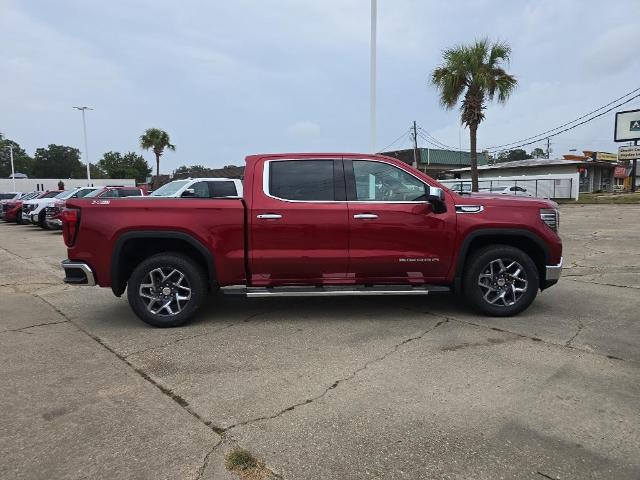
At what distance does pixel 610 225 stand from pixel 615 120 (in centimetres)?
3311

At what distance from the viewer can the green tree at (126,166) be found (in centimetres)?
10762

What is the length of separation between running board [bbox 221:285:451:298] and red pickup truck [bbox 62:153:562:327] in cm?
2

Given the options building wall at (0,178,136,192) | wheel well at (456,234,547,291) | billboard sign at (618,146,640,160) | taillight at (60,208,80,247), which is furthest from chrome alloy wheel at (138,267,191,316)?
building wall at (0,178,136,192)

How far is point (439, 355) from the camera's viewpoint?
14.6ft

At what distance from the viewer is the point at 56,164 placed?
374 ft

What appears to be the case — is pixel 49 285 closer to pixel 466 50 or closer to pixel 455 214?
pixel 455 214

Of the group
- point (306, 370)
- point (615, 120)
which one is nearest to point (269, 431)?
point (306, 370)

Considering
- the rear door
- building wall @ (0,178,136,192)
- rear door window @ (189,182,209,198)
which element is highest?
building wall @ (0,178,136,192)

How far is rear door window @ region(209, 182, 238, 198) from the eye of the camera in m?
11.8

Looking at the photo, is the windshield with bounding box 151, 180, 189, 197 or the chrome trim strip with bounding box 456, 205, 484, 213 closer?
the chrome trim strip with bounding box 456, 205, 484, 213

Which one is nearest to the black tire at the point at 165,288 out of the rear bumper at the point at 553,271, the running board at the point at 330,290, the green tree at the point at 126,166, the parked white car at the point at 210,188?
the running board at the point at 330,290

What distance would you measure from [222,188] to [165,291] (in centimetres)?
675

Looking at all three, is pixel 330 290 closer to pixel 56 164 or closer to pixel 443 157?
pixel 443 157

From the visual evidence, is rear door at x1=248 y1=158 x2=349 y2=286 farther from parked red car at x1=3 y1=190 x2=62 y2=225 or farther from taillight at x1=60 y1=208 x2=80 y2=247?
parked red car at x1=3 y1=190 x2=62 y2=225
